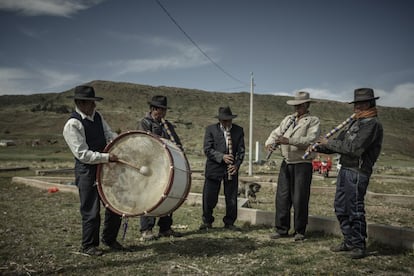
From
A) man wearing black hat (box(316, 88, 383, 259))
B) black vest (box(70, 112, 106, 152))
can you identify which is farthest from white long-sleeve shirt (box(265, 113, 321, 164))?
black vest (box(70, 112, 106, 152))

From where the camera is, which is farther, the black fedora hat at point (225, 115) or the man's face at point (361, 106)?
the black fedora hat at point (225, 115)

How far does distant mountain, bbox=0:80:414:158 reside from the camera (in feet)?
187

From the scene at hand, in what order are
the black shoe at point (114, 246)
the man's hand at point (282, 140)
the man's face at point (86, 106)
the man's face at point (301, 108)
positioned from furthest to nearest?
1. the man's face at point (301, 108)
2. the man's hand at point (282, 140)
3. the black shoe at point (114, 246)
4. the man's face at point (86, 106)

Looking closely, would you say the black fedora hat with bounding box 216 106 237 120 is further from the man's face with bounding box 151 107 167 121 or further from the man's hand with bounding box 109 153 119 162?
the man's hand with bounding box 109 153 119 162

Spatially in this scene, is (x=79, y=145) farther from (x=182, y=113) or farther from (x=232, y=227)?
(x=182, y=113)

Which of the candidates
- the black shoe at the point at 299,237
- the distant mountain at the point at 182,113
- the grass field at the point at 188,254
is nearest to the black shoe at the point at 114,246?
the grass field at the point at 188,254

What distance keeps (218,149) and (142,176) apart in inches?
98.1

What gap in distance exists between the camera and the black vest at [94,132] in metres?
5.28

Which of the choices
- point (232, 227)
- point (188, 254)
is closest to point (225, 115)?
point (232, 227)

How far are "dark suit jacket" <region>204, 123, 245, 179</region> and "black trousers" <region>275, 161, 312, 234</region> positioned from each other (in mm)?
1139

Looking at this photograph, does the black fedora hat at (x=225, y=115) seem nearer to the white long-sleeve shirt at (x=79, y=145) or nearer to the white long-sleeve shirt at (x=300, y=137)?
the white long-sleeve shirt at (x=300, y=137)

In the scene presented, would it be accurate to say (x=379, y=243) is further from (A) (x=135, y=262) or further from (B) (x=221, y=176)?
(A) (x=135, y=262)

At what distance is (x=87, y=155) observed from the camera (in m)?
5.00

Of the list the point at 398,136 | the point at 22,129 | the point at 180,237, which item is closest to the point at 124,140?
the point at 180,237
